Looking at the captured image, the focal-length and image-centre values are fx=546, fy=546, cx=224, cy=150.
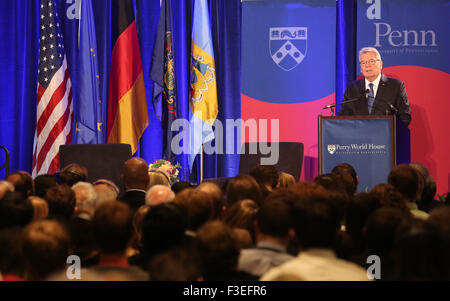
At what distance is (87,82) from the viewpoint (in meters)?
7.77

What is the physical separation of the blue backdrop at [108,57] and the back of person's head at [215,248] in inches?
244

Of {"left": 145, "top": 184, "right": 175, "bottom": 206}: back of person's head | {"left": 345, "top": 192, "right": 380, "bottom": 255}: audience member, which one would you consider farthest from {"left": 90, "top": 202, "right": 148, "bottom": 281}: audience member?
{"left": 345, "top": 192, "right": 380, "bottom": 255}: audience member

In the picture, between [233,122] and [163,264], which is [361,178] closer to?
[233,122]

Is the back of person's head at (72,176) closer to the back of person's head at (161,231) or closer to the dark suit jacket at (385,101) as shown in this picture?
the back of person's head at (161,231)

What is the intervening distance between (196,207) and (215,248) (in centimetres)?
69

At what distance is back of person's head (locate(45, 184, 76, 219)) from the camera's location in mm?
3203

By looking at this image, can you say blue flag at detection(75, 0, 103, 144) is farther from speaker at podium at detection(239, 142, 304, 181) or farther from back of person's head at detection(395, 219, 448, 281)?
back of person's head at detection(395, 219, 448, 281)

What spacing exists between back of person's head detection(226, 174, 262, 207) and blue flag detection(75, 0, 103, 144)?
4566 millimetres

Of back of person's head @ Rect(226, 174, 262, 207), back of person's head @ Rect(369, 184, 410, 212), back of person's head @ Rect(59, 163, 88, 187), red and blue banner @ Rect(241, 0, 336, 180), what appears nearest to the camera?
back of person's head @ Rect(369, 184, 410, 212)

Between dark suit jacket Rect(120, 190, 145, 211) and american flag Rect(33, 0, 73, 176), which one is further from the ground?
american flag Rect(33, 0, 73, 176)

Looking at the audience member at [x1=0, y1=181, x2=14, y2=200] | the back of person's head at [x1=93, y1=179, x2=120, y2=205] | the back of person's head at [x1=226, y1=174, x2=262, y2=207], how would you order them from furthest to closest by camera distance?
the back of person's head at [x1=93, y1=179, x2=120, y2=205] < the audience member at [x1=0, y1=181, x2=14, y2=200] < the back of person's head at [x1=226, y1=174, x2=262, y2=207]

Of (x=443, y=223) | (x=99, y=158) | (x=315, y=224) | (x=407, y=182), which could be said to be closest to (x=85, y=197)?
(x=315, y=224)

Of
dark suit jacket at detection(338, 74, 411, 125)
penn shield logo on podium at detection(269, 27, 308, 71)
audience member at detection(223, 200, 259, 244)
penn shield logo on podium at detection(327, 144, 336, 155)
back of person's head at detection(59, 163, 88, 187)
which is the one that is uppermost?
penn shield logo on podium at detection(269, 27, 308, 71)

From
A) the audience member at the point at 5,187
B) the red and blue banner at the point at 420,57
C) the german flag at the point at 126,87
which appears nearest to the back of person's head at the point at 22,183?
the audience member at the point at 5,187
